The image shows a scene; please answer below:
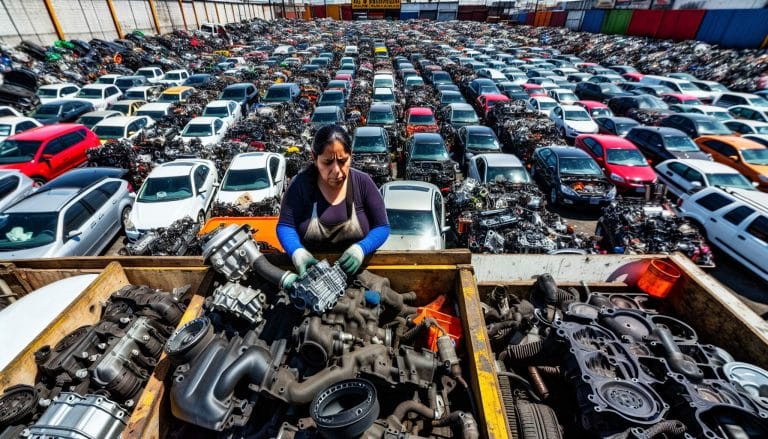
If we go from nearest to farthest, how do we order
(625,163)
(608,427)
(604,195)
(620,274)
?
(608,427)
(620,274)
(604,195)
(625,163)

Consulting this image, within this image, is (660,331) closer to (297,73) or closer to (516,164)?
(516,164)

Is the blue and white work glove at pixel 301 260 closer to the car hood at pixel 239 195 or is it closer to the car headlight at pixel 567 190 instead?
the car hood at pixel 239 195

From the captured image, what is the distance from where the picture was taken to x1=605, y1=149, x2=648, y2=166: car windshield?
9.69 m

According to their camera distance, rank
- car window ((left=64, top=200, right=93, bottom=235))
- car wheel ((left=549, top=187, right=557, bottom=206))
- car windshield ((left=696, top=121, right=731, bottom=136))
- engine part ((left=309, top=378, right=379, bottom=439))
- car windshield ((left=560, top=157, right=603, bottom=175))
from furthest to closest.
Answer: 1. car windshield ((left=696, top=121, right=731, bottom=136))
2. car wheel ((left=549, top=187, right=557, bottom=206))
3. car windshield ((left=560, top=157, right=603, bottom=175))
4. car window ((left=64, top=200, right=93, bottom=235))
5. engine part ((left=309, top=378, right=379, bottom=439))

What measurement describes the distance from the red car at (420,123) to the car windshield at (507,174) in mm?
3783

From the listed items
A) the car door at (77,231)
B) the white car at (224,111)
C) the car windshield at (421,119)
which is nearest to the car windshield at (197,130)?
the white car at (224,111)

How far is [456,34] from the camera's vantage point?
48.8 metres

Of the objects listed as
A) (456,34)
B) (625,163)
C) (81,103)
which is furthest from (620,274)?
(456,34)

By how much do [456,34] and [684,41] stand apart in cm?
2911

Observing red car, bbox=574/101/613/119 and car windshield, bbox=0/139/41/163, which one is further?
red car, bbox=574/101/613/119

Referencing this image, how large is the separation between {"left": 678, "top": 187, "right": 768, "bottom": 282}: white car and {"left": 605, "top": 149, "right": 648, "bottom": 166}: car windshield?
82.4 inches

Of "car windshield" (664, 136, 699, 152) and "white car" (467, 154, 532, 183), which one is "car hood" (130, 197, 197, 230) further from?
"car windshield" (664, 136, 699, 152)

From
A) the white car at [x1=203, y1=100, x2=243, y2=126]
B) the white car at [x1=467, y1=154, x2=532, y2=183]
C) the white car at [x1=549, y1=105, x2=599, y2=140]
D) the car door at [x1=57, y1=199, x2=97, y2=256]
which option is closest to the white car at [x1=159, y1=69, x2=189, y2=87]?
the white car at [x1=203, y1=100, x2=243, y2=126]

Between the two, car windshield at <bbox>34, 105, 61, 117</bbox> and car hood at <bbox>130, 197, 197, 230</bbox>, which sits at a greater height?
car windshield at <bbox>34, 105, 61, 117</bbox>
